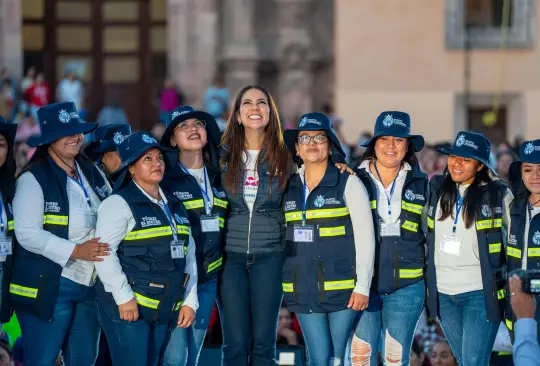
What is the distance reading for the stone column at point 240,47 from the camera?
21047mm

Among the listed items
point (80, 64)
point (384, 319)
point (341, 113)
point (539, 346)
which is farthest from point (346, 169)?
point (80, 64)

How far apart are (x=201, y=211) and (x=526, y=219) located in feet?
7.38

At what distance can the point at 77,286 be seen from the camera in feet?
22.5

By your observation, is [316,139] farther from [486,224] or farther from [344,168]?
[486,224]

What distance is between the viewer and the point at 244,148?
24.3ft

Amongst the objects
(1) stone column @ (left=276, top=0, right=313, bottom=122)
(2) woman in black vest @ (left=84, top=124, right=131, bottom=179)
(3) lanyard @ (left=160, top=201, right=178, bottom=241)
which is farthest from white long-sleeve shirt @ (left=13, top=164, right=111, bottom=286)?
(1) stone column @ (left=276, top=0, right=313, bottom=122)

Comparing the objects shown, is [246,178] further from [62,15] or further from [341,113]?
[62,15]

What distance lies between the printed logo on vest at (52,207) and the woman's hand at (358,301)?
207cm

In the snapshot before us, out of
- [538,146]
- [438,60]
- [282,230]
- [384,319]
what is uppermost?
[438,60]

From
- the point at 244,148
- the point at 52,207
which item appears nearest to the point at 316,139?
the point at 244,148

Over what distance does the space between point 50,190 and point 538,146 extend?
335 centimetres

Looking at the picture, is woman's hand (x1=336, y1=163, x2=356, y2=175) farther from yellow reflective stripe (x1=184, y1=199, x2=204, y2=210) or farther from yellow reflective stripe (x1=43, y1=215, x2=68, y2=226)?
yellow reflective stripe (x1=43, y1=215, x2=68, y2=226)

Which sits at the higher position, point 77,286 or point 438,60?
point 438,60

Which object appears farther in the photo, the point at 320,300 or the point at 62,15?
the point at 62,15
